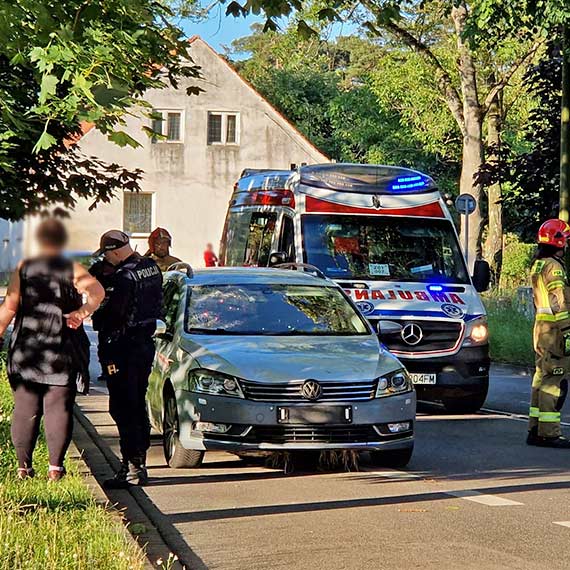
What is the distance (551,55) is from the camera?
2255 centimetres

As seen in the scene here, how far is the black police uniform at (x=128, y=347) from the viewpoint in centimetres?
977

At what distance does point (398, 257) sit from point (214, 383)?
597 cm

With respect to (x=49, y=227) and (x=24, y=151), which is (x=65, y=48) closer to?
(x=49, y=227)

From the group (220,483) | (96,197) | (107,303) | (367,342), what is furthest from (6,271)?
(96,197)

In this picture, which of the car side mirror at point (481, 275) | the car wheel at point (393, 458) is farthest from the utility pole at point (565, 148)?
the car wheel at point (393, 458)

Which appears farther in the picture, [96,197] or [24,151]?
[96,197]

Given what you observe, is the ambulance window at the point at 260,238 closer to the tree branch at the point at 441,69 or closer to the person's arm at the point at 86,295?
the person's arm at the point at 86,295

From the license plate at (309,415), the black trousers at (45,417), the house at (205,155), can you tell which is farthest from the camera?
the house at (205,155)

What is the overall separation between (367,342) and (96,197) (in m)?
6.54

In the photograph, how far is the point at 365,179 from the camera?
16.5 metres

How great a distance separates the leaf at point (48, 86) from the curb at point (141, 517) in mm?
2477

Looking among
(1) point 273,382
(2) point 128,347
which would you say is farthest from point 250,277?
(2) point 128,347

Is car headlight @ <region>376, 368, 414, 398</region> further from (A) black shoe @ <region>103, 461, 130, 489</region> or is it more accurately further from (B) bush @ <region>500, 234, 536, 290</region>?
(B) bush @ <region>500, 234, 536, 290</region>

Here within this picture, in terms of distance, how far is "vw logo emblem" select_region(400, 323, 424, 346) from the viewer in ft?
49.4
